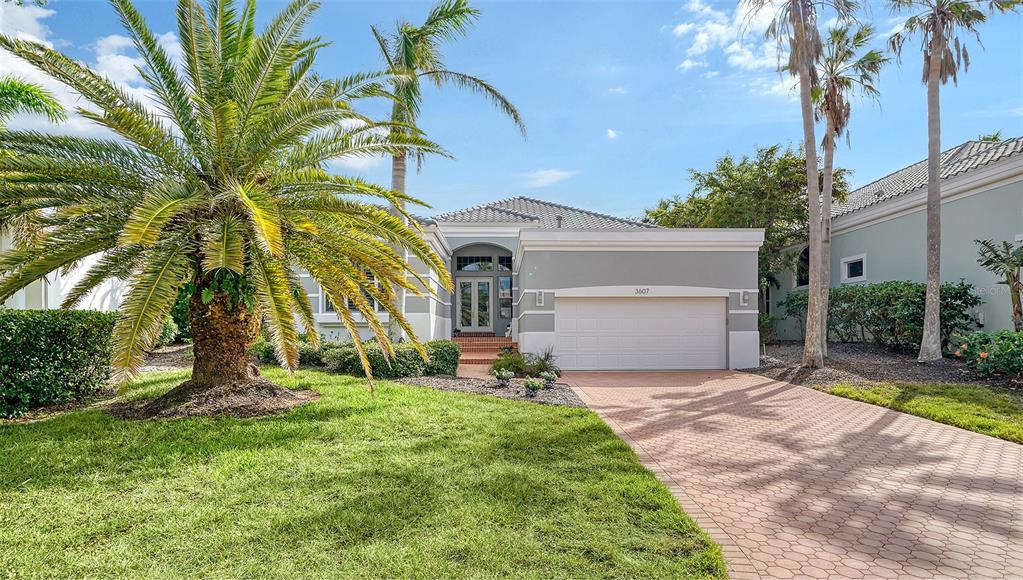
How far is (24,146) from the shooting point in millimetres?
6246

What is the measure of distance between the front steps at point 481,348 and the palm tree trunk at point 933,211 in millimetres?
10721

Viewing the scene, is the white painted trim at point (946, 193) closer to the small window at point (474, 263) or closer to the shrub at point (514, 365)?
the shrub at point (514, 365)

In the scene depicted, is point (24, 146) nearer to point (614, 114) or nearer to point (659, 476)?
point (659, 476)

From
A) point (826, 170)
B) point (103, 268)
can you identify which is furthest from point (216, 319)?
point (826, 170)

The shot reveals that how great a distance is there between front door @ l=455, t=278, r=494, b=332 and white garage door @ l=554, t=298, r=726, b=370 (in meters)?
6.76

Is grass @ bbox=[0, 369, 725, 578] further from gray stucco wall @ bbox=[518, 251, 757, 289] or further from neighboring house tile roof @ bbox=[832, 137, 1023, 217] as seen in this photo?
neighboring house tile roof @ bbox=[832, 137, 1023, 217]

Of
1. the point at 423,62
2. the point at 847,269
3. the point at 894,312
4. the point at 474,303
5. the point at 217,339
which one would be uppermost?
the point at 423,62

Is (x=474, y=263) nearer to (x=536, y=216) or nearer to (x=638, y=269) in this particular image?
(x=536, y=216)

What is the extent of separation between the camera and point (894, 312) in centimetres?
1335

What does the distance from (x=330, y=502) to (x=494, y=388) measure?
19.3 feet

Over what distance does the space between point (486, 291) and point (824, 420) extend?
13.8 meters

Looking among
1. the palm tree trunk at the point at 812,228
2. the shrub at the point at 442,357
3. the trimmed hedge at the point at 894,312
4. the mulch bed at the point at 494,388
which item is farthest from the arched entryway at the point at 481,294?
the trimmed hedge at the point at 894,312

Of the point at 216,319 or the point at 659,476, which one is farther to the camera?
the point at 216,319

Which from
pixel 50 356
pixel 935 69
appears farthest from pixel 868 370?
pixel 50 356
